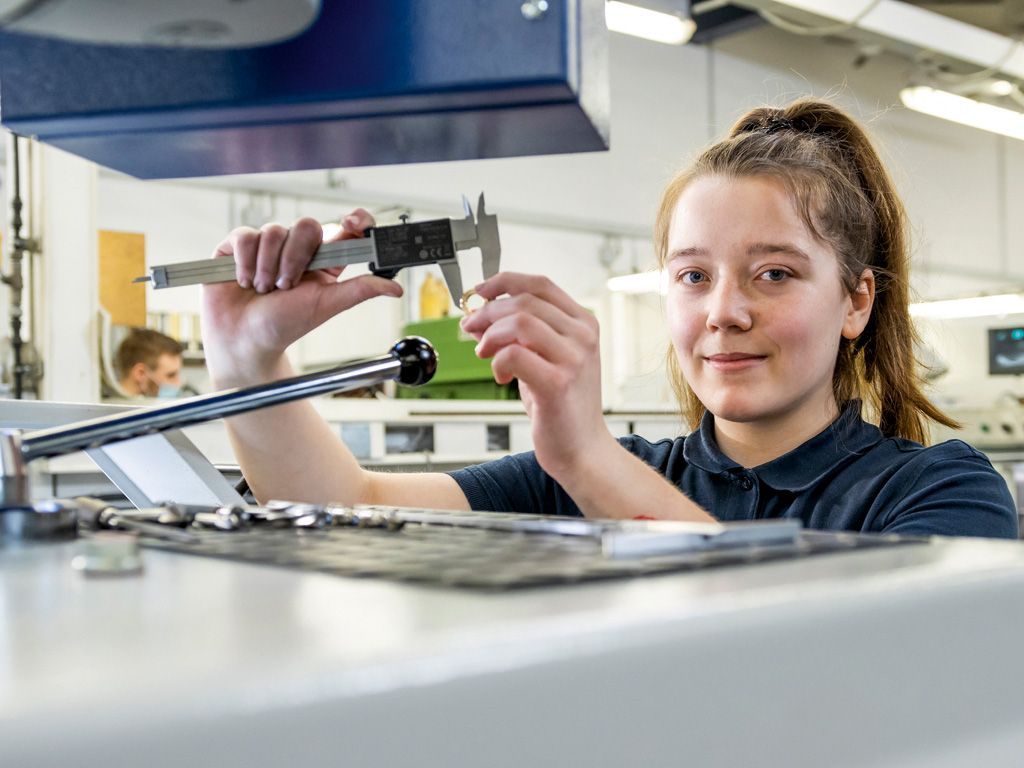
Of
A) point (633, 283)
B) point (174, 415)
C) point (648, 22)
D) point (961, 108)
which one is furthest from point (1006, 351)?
point (174, 415)

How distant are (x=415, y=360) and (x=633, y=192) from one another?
6.46 metres

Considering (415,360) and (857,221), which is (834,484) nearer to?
(857,221)

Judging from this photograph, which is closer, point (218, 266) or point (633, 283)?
point (218, 266)

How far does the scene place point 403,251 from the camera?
72cm

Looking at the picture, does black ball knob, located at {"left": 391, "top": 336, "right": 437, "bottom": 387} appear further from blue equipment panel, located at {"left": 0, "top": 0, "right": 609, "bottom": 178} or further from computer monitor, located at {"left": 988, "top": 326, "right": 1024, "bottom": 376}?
computer monitor, located at {"left": 988, "top": 326, "right": 1024, "bottom": 376}

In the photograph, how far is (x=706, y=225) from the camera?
1202 mm

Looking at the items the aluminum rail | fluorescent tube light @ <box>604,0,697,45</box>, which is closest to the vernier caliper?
the aluminum rail

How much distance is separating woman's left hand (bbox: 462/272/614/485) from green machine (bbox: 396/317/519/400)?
2.79 m

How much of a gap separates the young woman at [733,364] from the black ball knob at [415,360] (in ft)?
0.30

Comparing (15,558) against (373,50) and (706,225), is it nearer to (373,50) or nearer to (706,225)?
(373,50)

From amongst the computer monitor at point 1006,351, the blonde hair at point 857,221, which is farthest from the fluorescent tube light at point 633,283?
the blonde hair at point 857,221

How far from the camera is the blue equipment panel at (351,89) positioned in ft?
1.95

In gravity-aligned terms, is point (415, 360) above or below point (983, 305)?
Result: below

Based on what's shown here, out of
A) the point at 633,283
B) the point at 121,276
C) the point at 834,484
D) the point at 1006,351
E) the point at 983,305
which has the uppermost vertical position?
the point at 633,283
